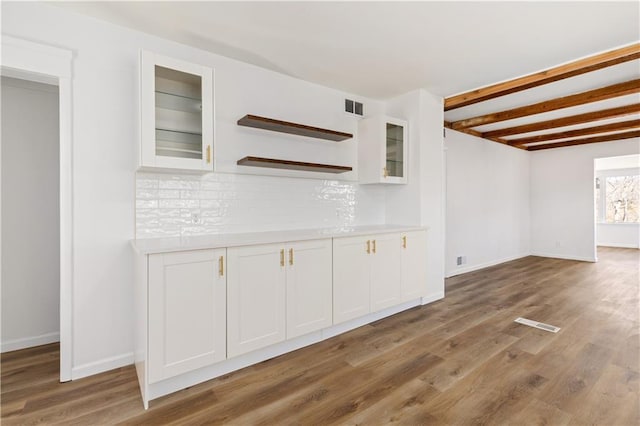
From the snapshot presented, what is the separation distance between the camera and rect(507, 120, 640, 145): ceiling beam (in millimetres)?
5434

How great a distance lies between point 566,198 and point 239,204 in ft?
25.2

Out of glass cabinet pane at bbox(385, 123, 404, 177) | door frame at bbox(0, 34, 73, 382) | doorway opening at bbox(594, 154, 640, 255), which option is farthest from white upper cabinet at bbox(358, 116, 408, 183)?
doorway opening at bbox(594, 154, 640, 255)

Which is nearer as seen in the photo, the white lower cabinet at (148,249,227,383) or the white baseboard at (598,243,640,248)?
the white lower cabinet at (148,249,227,383)

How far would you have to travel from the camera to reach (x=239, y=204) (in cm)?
293

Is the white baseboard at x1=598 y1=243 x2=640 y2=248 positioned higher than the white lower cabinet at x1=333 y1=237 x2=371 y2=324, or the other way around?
the white lower cabinet at x1=333 y1=237 x2=371 y2=324

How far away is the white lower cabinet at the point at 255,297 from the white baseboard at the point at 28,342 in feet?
6.08


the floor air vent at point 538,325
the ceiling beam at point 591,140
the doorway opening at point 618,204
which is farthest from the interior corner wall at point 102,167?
the doorway opening at point 618,204

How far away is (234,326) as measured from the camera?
2277 millimetres

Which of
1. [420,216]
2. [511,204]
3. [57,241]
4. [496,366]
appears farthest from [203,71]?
[511,204]

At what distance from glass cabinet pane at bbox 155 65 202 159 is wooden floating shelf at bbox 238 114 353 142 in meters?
0.47

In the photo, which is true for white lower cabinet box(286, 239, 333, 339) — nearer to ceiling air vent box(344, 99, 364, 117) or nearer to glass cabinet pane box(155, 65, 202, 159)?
glass cabinet pane box(155, 65, 202, 159)

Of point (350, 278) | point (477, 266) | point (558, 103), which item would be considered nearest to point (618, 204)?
point (477, 266)

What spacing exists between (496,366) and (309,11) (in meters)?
3.00

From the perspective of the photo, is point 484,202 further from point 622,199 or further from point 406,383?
point 622,199
